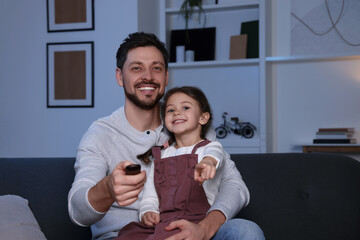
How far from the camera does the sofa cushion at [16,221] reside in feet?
4.51

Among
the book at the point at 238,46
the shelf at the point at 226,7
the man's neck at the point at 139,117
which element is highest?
the shelf at the point at 226,7

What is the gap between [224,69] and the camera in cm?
408

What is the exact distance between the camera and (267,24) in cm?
378

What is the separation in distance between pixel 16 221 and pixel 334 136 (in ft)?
9.86

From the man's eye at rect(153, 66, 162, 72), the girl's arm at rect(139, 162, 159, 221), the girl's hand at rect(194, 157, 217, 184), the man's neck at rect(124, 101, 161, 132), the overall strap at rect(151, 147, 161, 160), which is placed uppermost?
the man's eye at rect(153, 66, 162, 72)

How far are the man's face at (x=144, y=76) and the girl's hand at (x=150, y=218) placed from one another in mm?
530

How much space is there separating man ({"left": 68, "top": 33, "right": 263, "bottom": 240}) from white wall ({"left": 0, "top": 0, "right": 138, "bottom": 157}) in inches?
69.0

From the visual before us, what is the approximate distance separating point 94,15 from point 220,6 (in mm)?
1219

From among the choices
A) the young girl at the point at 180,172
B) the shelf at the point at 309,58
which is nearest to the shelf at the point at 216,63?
the shelf at the point at 309,58

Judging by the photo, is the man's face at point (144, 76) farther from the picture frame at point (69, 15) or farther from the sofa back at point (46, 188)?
the picture frame at point (69, 15)

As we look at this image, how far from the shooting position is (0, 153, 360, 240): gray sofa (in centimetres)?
168

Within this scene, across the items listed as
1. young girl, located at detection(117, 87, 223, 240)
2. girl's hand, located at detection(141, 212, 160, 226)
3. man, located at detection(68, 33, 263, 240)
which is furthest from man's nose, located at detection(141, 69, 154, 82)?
girl's hand, located at detection(141, 212, 160, 226)

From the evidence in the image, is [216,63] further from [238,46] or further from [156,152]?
[156,152]

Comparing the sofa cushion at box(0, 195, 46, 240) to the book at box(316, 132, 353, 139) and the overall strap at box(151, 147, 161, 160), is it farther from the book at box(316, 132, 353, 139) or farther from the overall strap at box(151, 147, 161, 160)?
the book at box(316, 132, 353, 139)
